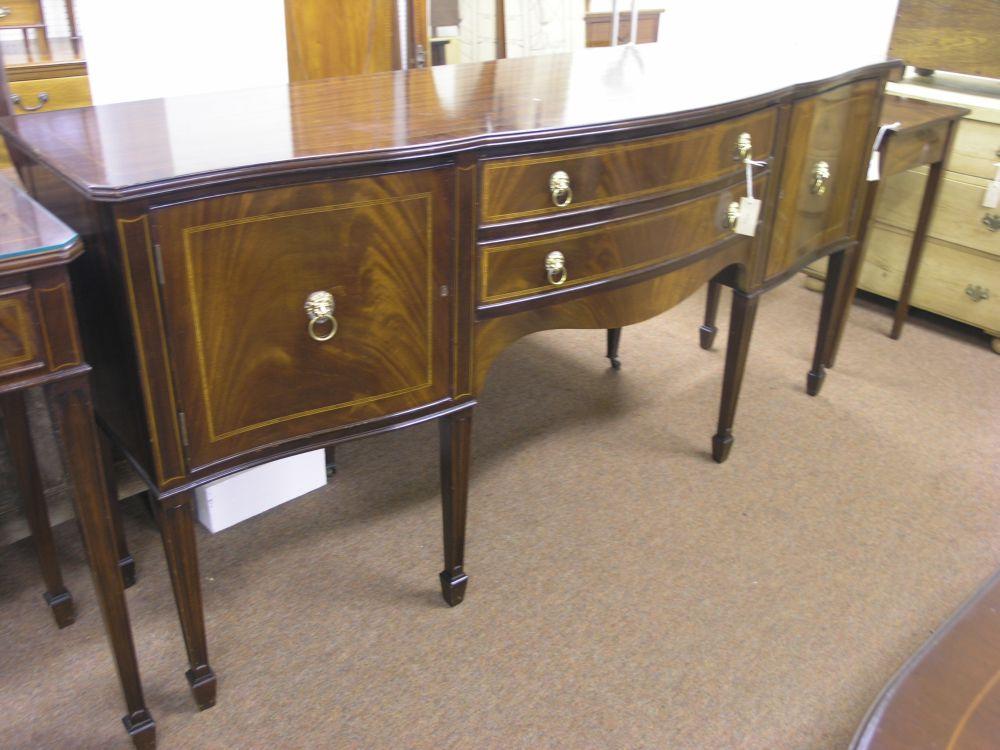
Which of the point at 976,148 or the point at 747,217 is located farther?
the point at 976,148

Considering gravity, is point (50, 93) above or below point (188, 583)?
above

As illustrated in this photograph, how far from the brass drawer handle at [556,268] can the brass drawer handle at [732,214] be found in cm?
46

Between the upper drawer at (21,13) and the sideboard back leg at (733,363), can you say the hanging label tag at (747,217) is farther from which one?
the upper drawer at (21,13)

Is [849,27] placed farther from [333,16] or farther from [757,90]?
[333,16]

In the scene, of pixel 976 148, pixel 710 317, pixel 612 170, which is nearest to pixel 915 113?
pixel 976 148

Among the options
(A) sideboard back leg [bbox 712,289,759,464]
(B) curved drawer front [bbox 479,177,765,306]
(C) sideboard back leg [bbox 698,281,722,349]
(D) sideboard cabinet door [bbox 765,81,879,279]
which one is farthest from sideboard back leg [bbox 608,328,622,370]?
(B) curved drawer front [bbox 479,177,765,306]

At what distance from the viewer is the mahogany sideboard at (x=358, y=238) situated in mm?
1086

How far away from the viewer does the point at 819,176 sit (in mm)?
1948

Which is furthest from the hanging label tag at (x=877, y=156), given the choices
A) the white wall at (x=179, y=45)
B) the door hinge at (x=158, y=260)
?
the door hinge at (x=158, y=260)

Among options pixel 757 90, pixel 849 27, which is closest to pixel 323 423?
pixel 757 90

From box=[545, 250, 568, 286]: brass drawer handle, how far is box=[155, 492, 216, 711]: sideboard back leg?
66 centimetres

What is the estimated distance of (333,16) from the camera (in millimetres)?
2070

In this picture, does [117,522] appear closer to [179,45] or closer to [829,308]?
[179,45]

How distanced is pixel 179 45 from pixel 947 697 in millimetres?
1823
